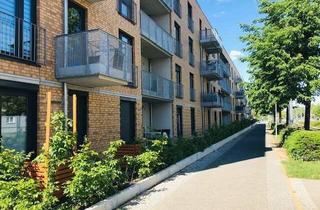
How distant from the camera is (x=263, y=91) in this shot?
20.6m

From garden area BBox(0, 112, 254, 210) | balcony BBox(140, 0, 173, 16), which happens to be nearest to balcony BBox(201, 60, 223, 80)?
balcony BBox(140, 0, 173, 16)

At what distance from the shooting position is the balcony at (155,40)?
18.6 m

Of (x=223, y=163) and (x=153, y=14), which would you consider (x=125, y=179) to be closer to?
(x=223, y=163)

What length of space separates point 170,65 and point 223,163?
8760mm

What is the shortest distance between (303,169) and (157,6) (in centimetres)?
1334

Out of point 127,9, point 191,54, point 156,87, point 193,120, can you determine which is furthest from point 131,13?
point 193,120

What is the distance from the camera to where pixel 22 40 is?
937 cm

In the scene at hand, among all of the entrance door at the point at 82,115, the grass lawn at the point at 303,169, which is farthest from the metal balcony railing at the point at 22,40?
the grass lawn at the point at 303,169

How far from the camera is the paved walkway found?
8.34 meters

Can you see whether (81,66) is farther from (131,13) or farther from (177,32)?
(177,32)

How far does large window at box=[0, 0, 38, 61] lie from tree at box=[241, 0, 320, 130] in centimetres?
1301

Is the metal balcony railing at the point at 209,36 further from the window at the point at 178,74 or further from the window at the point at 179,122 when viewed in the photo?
the window at the point at 179,122

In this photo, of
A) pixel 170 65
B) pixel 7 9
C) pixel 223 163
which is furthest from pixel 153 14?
pixel 7 9

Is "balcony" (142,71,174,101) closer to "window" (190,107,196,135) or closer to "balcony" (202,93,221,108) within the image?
"window" (190,107,196,135)
